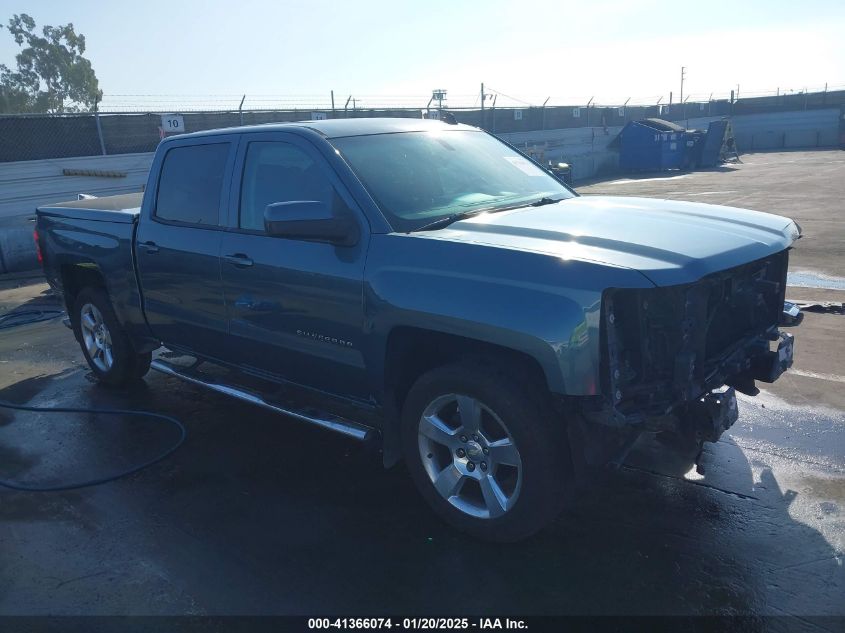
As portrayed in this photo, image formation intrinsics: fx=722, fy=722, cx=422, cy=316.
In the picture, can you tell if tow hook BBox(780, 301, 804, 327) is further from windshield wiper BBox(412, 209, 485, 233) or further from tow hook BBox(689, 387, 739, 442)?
windshield wiper BBox(412, 209, 485, 233)

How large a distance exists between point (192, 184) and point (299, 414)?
6.07 ft

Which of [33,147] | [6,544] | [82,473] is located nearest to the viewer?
[6,544]

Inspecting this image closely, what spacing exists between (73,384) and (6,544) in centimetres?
283

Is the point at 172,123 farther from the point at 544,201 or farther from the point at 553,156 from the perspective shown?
the point at 553,156

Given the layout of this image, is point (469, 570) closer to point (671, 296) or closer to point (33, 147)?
point (671, 296)

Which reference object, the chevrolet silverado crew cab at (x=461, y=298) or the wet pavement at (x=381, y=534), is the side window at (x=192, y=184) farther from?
the wet pavement at (x=381, y=534)

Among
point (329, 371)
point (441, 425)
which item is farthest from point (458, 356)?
point (329, 371)

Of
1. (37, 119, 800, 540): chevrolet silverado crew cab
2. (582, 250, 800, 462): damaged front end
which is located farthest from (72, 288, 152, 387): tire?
(582, 250, 800, 462): damaged front end

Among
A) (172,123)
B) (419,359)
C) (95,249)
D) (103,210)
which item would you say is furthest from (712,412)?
(172,123)

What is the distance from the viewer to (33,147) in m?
15.8

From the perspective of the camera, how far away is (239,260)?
14.4 feet

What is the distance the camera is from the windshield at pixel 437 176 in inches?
155

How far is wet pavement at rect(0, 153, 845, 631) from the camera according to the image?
318 cm

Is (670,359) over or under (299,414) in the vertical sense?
over
